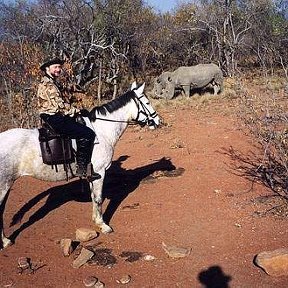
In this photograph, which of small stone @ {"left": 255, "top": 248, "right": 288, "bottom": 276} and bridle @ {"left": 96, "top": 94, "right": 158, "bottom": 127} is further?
bridle @ {"left": 96, "top": 94, "right": 158, "bottom": 127}

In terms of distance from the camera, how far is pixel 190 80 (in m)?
18.5

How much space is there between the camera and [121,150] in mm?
11328

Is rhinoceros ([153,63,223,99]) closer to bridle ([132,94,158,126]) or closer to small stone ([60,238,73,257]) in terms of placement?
bridle ([132,94,158,126])

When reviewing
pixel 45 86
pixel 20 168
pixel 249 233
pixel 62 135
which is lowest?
pixel 249 233

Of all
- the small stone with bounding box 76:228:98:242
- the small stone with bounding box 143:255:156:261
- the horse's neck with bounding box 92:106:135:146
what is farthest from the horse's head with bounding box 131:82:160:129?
the small stone with bounding box 143:255:156:261

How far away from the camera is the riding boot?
6156mm

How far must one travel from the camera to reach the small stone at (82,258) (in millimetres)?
5302

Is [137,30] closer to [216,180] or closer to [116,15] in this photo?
[116,15]

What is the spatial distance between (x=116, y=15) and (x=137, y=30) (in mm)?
Result: 1780

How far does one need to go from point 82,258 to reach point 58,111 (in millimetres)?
2067

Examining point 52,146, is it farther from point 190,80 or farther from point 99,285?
point 190,80

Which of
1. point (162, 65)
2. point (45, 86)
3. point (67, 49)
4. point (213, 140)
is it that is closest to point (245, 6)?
point (162, 65)

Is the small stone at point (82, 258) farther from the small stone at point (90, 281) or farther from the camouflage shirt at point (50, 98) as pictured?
the camouflage shirt at point (50, 98)

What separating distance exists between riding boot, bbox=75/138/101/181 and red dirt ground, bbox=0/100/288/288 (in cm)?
88
